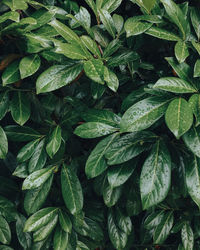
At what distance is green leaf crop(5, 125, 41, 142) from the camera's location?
1.07 m

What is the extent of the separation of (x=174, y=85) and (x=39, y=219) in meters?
0.68

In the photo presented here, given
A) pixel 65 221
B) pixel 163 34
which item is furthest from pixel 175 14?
pixel 65 221

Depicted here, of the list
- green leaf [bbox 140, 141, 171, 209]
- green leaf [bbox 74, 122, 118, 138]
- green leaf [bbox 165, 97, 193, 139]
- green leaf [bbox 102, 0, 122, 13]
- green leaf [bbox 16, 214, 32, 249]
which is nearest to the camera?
green leaf [bbox 165, 97, 193, 139]

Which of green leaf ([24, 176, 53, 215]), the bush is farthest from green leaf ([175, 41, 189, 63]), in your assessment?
green leaf ([24, 176, 53, 215])

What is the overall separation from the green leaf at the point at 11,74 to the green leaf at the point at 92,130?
25 cm

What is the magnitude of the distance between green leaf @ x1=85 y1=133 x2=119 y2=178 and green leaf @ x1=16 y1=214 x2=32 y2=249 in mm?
480

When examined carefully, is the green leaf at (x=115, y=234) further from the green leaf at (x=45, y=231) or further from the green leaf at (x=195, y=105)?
the green leaf at (x=195, y=105)

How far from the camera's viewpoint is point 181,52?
0.82 m

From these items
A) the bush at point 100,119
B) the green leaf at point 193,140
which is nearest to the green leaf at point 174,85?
the bush at point 100,119

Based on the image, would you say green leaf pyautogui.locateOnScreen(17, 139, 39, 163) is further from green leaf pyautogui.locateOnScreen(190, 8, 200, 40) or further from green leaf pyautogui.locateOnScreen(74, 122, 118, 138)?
green leaf pyautogui.locateOnScreen(190, 8, 200, 40)

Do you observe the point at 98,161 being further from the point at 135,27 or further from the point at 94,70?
the point at 135,27

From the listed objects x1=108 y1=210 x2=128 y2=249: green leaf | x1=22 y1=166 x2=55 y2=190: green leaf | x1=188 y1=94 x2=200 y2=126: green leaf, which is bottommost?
x1=108 y1=210 x2=128 y2=249: green leaf

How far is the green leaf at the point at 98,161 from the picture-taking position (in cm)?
90

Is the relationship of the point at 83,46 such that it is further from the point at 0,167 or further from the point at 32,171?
the point at 0,167
